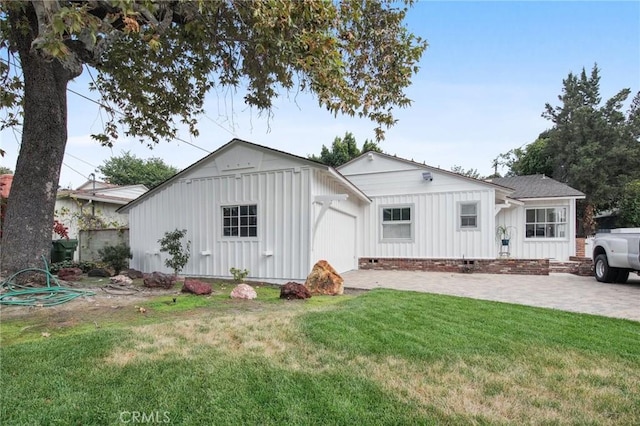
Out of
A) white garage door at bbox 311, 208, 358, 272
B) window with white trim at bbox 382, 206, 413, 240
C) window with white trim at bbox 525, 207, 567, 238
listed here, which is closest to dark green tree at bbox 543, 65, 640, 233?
window with white trim at bbox 525, 207, 567, 238

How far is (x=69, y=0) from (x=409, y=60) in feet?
18.6

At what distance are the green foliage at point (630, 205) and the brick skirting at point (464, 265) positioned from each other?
17.0 metres

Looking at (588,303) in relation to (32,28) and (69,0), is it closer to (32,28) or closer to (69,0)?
(69,0)

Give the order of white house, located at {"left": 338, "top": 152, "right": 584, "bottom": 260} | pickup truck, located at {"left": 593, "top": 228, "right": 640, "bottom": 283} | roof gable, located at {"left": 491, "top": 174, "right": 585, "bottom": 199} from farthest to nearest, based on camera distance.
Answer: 1. roof gable, located at {"left": 491, "top": 174, "right": 585, "bottom": 199}
2. white house, located at {"left": 338, "top": 152, "right": 584, "bottom": 260}
3. pickup truck, located at {"left": 593, "top": 228, "right": 640, "bottom": 283}

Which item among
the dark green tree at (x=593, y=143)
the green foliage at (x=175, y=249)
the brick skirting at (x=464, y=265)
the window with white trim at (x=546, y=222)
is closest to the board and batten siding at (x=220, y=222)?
the green foliage at (x=175, y=249)

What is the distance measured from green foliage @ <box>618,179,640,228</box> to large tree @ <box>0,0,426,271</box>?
76.4 feet

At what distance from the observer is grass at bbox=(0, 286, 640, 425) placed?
2.35 metres

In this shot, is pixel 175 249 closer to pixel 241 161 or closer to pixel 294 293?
pixel 241 161

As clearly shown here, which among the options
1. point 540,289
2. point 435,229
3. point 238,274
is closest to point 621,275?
point 540,289

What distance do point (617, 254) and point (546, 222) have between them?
190 inches

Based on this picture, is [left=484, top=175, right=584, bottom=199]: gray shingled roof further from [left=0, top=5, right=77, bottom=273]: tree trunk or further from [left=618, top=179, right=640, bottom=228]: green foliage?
[left=0, top=5, right=77, bottom=273]: tree trunk

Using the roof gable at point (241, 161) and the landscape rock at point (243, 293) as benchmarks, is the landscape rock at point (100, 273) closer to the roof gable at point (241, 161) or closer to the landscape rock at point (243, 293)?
the roof gable at point (241, 161)

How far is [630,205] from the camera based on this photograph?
2228 centimetres

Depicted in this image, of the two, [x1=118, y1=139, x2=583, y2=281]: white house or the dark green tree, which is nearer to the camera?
[x1=118, y1=139, x2=583, y2=281]: white house
